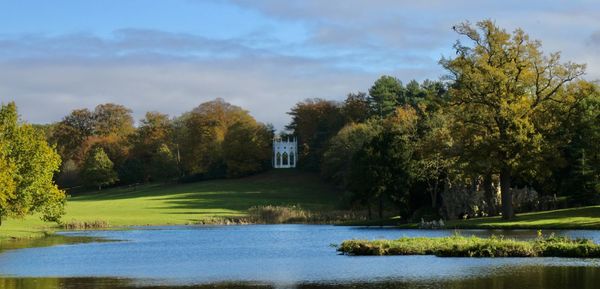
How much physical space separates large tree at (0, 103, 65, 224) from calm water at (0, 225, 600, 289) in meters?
15.4

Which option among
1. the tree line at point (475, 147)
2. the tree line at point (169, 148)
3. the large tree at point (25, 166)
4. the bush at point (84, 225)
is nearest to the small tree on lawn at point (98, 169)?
the tree line at point (169, 148)

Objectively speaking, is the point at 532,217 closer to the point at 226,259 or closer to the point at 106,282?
the point at 226,259

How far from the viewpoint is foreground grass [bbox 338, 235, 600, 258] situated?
124 ft

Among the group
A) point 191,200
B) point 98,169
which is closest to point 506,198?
point 191,200

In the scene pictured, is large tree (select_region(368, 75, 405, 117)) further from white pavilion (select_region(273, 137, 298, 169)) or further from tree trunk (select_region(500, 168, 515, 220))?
tree trunk (select_region(500, 168, 515, 220))

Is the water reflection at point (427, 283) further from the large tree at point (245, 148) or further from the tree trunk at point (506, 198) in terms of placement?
the large tree at point (245, 148)

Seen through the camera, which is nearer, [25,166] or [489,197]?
[25,166]

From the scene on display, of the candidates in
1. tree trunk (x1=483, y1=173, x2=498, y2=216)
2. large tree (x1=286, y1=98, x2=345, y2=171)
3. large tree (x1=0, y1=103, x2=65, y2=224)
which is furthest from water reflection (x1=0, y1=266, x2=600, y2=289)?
large tree (x1=286, y1=98, x2=345, y2=171)

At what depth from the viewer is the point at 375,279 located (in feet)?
98.4

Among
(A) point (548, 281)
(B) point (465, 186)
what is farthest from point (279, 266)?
(B) point (465, 186)

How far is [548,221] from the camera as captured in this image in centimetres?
6178

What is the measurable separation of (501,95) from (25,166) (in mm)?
36345

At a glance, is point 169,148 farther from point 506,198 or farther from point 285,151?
point 506,198

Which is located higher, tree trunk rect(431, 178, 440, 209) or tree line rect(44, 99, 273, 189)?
tree line rect(44, 99, 273, 189)
